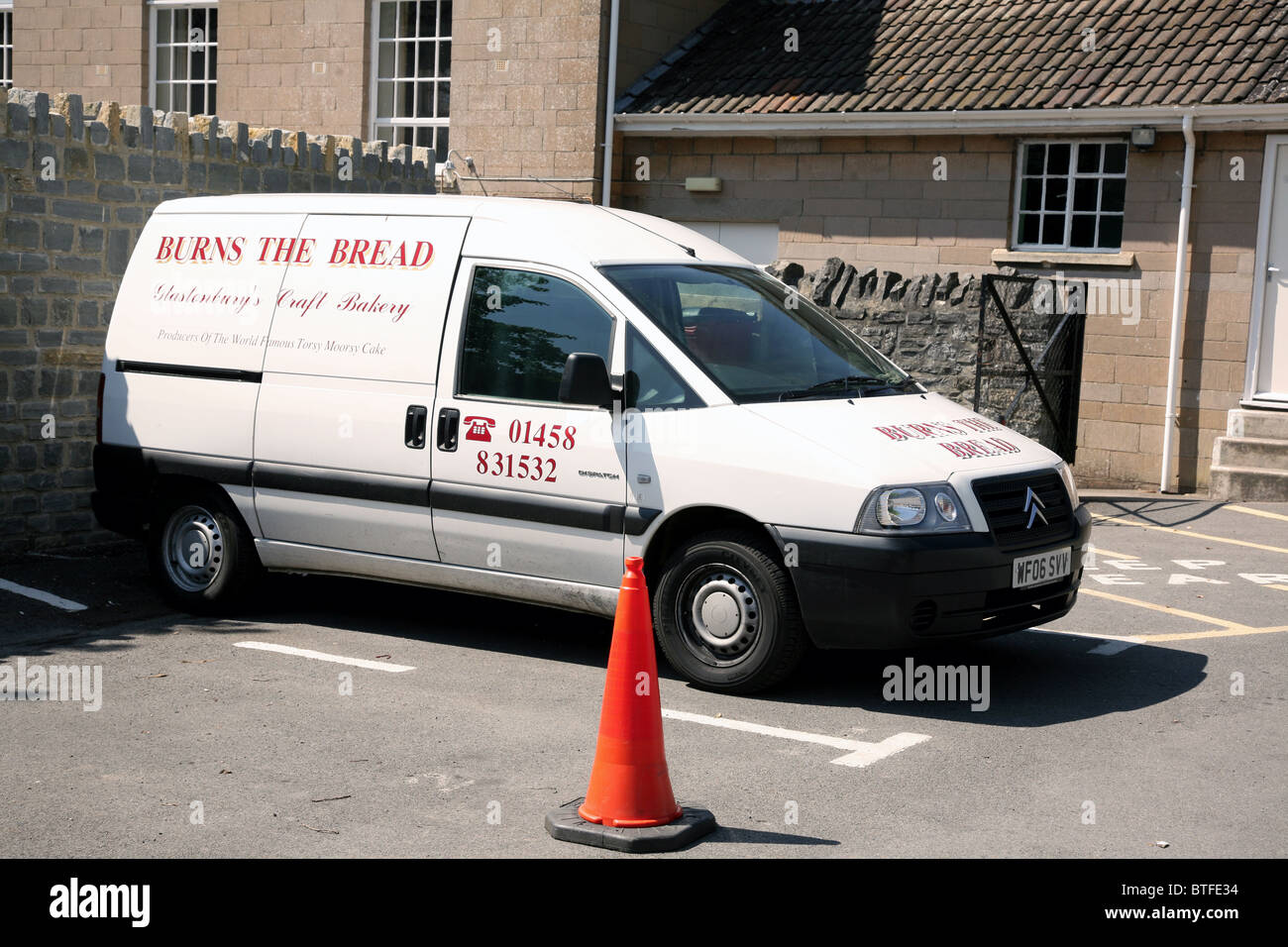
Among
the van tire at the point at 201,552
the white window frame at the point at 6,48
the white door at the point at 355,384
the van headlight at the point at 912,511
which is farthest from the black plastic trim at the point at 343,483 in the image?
the white window frame at the point at 6,48

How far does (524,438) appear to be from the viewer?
754 cm

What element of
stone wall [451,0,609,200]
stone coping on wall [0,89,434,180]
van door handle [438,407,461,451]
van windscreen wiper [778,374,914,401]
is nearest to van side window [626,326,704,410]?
van windscreen wiper [778,374,914,401]

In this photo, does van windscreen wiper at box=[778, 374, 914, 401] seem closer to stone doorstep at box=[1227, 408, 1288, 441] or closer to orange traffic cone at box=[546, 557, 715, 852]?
orange traffic cone at box=[546, 557, 715, 852]

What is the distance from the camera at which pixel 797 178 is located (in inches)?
697

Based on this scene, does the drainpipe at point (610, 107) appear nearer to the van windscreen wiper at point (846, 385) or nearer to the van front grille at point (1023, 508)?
the van windscreen wiper at point (846, 385)

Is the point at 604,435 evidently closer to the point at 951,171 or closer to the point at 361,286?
the point at 361,286

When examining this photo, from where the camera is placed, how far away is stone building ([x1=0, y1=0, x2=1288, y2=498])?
14.8 metres

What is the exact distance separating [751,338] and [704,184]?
10.9 m

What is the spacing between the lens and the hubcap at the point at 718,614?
7.03 metres

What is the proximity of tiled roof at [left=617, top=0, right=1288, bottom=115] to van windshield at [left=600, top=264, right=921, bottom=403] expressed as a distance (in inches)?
325

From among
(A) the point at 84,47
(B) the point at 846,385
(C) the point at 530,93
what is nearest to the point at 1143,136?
(C) the point at 530,93

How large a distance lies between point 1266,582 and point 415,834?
6.95 m

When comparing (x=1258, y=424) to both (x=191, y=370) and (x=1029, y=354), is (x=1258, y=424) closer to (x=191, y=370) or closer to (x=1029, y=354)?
(x=1029, y=354)

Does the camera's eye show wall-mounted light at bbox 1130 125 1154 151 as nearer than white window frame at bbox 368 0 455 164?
Yes
